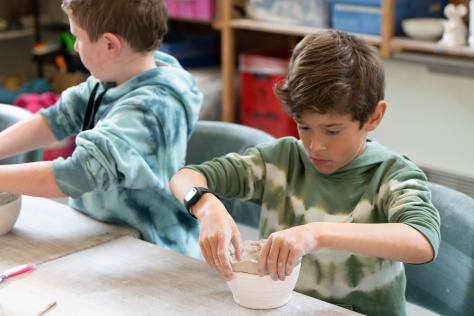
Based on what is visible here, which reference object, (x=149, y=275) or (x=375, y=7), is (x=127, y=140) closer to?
(x=149, y=275)

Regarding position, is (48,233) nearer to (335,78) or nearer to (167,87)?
(167,87)

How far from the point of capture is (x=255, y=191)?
142 centimetres

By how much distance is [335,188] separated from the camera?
1332 mm

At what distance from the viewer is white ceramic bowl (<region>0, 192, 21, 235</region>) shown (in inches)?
54.6

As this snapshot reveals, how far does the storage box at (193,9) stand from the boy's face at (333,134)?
2.10 metres

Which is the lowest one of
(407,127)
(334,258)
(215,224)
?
(407,127)

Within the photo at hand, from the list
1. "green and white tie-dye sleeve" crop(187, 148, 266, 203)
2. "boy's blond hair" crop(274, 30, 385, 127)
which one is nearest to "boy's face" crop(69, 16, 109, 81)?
"green and white tie-dye sleeve" crop(187, 148, 266, 203)

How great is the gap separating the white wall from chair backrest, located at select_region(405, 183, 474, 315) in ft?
4.25

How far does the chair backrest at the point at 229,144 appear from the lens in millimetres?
1717

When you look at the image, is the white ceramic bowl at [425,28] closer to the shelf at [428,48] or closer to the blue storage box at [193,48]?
the shelf at [428,48]

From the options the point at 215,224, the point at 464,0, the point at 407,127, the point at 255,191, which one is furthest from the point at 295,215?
the point at 464,0

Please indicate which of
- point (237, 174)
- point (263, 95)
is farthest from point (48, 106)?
point (237, 174)

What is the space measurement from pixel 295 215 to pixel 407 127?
1.51 meters

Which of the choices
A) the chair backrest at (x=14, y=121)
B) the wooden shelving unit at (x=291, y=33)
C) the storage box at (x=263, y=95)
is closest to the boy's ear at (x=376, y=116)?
the chair backrest at (x=14, y=121)
